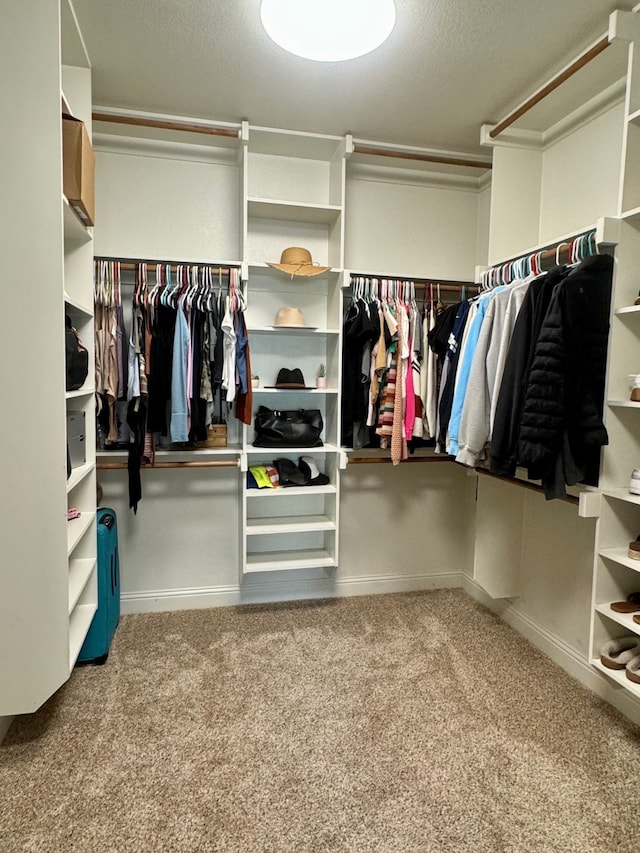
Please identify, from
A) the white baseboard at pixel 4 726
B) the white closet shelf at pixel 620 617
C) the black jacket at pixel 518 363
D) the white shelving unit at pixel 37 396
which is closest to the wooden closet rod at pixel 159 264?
the white shelving unit at pixel 37 396

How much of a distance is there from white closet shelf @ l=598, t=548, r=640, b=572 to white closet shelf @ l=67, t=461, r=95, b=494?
193 centimetres

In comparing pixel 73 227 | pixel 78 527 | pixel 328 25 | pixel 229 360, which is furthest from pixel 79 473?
pixel 328 25

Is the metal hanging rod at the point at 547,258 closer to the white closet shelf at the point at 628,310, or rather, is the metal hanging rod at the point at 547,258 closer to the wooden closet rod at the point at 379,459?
the white closet shelf at the point at 628,310

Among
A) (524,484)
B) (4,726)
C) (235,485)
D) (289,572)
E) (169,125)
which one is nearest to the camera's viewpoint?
(4,726)

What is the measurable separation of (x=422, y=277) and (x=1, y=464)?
2355mm

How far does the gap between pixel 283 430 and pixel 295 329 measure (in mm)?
541

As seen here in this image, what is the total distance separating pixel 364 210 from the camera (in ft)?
9.50

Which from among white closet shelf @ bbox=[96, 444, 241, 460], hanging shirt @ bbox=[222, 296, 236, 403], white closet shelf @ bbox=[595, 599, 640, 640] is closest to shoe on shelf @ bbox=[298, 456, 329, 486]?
white closet shelf @ bbox=[96, 444, 241, 460]

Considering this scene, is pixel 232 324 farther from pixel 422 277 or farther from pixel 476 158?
pixel 476 158

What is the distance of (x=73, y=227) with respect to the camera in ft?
6.34

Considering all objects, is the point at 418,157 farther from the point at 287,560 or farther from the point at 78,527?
the point at 78,527

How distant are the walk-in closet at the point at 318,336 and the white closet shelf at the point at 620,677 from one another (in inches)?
0.4

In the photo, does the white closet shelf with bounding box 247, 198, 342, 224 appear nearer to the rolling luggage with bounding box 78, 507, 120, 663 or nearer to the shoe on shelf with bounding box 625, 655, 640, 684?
the rolling luggage with bounding box 78, 507, 120, 663

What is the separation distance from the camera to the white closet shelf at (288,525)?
2623mm
